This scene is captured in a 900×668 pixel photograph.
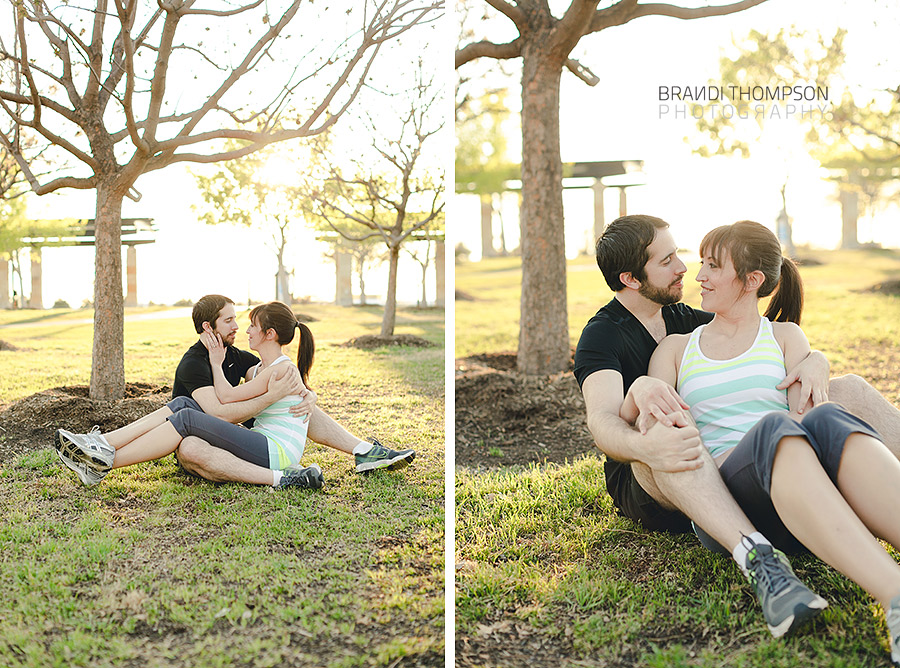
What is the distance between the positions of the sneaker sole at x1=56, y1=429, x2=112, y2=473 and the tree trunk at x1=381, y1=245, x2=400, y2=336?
159cm

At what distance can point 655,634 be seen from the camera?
192 cm

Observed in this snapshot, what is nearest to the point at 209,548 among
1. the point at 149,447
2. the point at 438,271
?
the point at 149,447

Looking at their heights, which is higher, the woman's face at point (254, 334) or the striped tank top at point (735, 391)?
the woman's face at point (254, 334)

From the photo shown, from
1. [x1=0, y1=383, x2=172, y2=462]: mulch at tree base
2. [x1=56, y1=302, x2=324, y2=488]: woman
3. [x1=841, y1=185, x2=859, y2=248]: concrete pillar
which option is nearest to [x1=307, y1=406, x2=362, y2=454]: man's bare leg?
[x1=56, y1=302, x2=324, y2=488]: woman

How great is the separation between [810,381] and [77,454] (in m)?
2.54

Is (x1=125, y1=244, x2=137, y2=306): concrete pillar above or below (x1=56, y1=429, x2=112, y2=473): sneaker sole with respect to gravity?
above

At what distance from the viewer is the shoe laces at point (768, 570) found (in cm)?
Result: 174

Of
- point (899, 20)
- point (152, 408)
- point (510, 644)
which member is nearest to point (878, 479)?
point (510, 644)

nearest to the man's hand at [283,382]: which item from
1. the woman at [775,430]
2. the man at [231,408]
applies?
the man at [231,408]

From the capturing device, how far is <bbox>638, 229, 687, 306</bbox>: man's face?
2297mm

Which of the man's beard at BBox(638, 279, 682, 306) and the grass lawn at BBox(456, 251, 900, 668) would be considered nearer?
the grass lawn at BBox(456, 251, 900, 668)

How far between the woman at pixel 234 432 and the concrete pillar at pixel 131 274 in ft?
1.95

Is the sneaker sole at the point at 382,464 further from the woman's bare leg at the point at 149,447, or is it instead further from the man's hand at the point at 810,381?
the man's hand at the point at 810,381

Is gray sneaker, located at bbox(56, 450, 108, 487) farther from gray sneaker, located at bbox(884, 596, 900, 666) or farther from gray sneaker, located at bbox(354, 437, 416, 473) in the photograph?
gray sneaker, located at bbox(884, 596, 900, 666)
